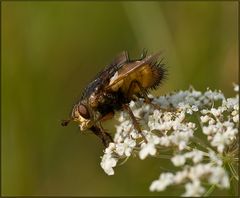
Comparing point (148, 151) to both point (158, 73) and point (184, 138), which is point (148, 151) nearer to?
point (184, 138)

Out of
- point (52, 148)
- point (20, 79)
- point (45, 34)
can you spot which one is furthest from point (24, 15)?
point (52, 148)

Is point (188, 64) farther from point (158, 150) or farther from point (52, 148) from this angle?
point (158, 150)

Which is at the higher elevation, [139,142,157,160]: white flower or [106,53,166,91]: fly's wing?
[106,53,166,91]: fly's wing

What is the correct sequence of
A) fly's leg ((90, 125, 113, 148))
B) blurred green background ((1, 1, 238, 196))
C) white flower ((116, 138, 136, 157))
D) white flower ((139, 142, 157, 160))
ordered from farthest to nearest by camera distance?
blurred green background ((1, 1, 238, 196)) < fly's leg ((90, 125, 113, 148)) < white flower ((116, 138, 136, 157)) < white flower ((139, 142, 157, 160))

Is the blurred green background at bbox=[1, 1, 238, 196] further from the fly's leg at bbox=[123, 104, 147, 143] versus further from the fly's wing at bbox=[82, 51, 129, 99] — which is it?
the fly's leg at bbox=[123, 104, 147, 143]

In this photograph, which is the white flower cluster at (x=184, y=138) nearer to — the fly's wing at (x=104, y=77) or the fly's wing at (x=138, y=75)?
the fly's wing at (x=138, y=75)

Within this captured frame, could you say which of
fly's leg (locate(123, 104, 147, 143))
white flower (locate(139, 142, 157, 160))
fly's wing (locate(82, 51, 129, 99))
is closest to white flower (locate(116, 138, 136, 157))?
fly's leg (locate(123, 104, 147, 143))

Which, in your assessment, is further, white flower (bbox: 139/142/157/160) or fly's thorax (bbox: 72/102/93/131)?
fly's thorax (bbox: 72/102/93/131)

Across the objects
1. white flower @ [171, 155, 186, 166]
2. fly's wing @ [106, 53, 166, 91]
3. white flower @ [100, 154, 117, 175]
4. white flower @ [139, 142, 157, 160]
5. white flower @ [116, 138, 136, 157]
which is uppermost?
Answer: fly's wing @ [106, 53, 166, 91]
